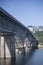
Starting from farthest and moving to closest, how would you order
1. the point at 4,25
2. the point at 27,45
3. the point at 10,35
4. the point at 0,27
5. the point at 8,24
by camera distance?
the point at 27,45 < the point at 10,35 < the point at 8,24 < the point at 4,25 < the point at 0,27

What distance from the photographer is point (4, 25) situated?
169 ft

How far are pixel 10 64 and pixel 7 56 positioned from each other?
1644 cm

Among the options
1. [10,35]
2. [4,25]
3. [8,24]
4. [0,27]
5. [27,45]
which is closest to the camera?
[0,27]

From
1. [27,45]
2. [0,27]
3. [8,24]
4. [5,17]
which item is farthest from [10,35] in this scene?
[27,45]

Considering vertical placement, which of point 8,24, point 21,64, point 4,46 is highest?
point 8,24

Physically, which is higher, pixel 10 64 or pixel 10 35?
pixel 10 35

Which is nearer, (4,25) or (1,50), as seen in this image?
(4,25)

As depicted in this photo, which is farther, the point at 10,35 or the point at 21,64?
the point at 10,35

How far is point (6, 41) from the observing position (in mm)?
70688

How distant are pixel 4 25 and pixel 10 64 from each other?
993cm

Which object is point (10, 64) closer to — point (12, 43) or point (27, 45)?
point (12, 43)

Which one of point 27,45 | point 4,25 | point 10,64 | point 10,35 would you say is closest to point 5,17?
point 4,25

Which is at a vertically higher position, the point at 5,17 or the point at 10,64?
the point at 5,17

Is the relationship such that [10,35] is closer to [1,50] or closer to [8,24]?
[1,50]
